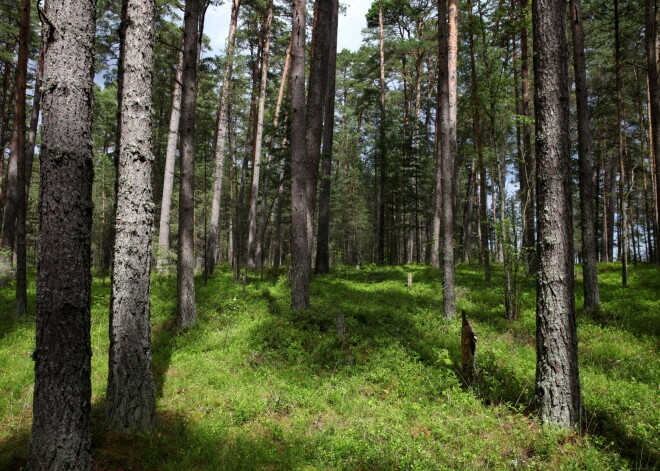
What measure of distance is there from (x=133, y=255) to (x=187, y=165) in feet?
14.6

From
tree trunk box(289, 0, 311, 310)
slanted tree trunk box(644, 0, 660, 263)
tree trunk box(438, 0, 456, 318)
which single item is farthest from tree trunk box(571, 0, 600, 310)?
tree trunk box(289, 0, 311, 310)

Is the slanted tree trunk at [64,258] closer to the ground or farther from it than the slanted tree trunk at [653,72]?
closer to the ground

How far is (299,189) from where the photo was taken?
8805 mm

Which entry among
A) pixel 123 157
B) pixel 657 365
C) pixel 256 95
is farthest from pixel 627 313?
pixel 256 95

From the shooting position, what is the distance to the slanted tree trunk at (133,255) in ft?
14.5

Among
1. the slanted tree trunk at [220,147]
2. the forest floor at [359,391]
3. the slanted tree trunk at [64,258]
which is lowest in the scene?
the forest floor at [359,391]

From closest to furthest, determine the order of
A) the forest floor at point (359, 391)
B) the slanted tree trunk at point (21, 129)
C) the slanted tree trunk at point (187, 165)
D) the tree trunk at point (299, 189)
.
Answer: the forest floor at point (359, 391), the slanted tree trunk at point (187, 165), the slanted tree trunk at point (21, 129), the tree trunk at point (299, 189)

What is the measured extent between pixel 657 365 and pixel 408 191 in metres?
19.2

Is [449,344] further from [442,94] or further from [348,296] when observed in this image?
[442,94]

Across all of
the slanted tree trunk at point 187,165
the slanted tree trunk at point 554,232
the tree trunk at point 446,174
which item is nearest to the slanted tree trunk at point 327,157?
the tree trunk at point 446,174

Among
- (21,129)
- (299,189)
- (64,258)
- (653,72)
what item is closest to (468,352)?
(299,189)

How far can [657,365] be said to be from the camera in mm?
6516

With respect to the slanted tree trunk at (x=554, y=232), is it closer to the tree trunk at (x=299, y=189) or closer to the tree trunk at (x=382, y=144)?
the tree trunk at (x=299, y=189)

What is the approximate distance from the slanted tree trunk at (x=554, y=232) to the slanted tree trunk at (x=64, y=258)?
18.1 ft
